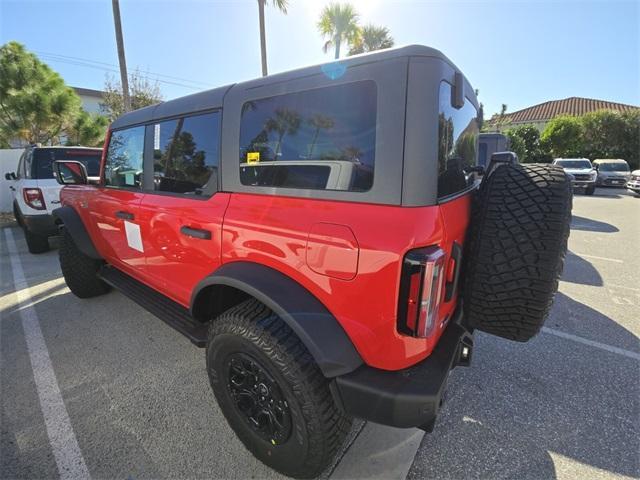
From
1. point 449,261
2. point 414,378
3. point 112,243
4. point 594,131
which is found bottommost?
point 414,378

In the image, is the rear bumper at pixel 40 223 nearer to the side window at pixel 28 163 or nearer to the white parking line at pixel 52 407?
the side window at pixel 28 163

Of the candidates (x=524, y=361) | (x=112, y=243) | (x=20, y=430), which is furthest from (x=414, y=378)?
(x=112, y=243)

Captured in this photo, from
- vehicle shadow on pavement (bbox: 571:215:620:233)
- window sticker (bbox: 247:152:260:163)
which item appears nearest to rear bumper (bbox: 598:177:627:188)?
vehicle shadow on pavement (bbox: 571:215:620:233)

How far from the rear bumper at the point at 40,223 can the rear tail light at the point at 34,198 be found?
0.16 metres

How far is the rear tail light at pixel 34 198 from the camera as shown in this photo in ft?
17.2

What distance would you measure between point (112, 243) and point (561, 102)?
5106 cm

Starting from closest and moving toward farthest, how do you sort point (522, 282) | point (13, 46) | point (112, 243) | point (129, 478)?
point (522, 282)
point (129, 478)
point (112, 243)
point (13, 46)

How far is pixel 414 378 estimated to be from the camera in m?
1.40

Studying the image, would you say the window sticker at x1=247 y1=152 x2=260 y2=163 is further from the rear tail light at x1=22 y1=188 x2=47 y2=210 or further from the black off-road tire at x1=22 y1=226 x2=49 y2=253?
the black off-road tire at x1=22 y1=226 x2=49 y2=253

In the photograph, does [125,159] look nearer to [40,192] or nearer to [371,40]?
[40,192]

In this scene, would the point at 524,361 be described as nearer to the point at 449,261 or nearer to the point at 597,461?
the point at 597,461

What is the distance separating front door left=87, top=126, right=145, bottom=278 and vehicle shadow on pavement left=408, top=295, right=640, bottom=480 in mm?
2542

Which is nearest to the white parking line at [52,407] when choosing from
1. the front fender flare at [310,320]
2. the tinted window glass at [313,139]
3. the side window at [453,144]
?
the front fender flare at [310,320]

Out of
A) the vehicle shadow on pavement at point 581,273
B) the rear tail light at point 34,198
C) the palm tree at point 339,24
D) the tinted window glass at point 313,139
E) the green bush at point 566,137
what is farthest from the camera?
the green bush at point 566,137
